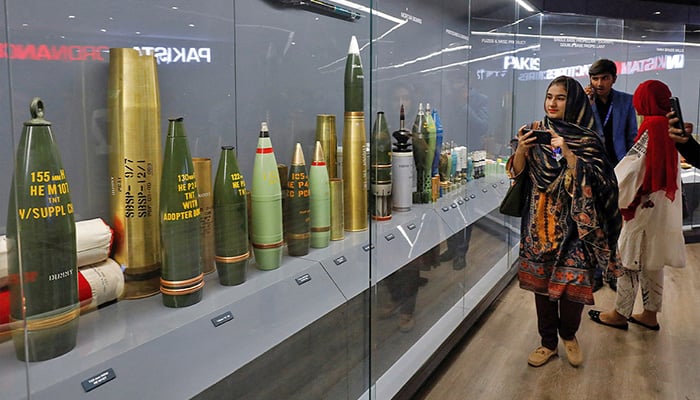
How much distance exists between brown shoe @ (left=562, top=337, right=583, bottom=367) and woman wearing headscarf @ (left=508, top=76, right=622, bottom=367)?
7.4 inches

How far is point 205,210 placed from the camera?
137 cm

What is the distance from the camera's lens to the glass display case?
925mm

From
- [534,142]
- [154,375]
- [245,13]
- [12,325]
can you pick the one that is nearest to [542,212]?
[534,142]

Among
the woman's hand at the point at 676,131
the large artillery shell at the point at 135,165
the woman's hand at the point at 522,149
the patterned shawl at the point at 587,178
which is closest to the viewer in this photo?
the large artillery shell at the point at 135,165

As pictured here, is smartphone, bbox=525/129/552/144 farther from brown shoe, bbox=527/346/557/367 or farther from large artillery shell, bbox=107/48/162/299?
large artillery shell, bbox=107/48/162/299

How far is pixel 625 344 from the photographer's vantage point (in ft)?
9.09

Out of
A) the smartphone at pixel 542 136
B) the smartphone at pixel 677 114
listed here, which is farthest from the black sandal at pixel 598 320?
the smartphone at pixel 542 136

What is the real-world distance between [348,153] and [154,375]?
104cm

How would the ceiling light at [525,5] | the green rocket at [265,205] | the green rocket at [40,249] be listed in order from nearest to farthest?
the green rocket at [40,249] < the green rocket at [265,205] < the ceiling light at [525,5]

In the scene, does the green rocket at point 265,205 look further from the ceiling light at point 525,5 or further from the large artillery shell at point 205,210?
the ceiling light at point 525,5

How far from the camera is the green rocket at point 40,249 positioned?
87cm

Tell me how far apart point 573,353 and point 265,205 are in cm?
179

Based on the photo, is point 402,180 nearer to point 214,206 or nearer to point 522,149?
point 522,149

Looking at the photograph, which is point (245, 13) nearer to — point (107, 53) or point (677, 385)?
point (107, 53)
